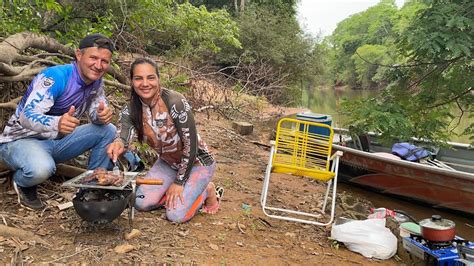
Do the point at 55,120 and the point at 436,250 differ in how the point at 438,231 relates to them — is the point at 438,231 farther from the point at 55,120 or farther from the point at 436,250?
the point at 55,120

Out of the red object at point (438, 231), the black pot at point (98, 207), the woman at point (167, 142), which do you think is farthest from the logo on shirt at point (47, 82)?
the red object at point (438, 231)

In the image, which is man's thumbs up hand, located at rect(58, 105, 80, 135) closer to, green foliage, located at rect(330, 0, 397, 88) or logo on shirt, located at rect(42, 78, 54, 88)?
logo on shirt, located at rect(42, 78, 54, 88)

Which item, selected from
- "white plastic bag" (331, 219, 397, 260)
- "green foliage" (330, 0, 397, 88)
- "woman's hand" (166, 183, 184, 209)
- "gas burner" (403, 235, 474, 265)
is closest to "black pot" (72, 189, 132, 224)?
"woman's hand" (166, 183, 184, 209)

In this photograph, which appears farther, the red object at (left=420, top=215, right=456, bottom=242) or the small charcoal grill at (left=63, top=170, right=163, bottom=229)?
the red object at (left=420, top=215, right=456, bottom=242)

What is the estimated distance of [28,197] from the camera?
10.8 feet

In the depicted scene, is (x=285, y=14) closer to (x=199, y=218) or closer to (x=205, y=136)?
(x=205, y=136)

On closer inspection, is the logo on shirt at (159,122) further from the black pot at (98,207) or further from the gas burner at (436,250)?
the gas burner at (436,250)

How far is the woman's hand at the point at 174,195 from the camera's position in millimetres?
3487

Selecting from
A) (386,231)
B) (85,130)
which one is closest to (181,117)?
(85,130)

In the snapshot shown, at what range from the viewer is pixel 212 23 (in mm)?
11742

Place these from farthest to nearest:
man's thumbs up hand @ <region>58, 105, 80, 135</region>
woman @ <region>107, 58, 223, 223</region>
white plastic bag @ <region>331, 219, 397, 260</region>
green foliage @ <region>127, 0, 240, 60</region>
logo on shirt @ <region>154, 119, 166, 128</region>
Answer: green foliage @ <region>127, 0, 240, 60</region> < white plastic bag @ <region>331, 219, 397, 260</region> < logo on shirt @ <region>154, 119, 166, 128</region> < woman @ <region>107, 58, 223, 223</region> < man's thumbs up hand @ <region>58, 105, 80, 135</region>

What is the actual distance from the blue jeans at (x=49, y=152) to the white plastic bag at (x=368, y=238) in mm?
2153

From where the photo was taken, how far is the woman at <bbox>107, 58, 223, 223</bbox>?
3293 millimetres

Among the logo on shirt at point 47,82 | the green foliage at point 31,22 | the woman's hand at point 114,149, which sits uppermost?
the green foliage at point 31,22
